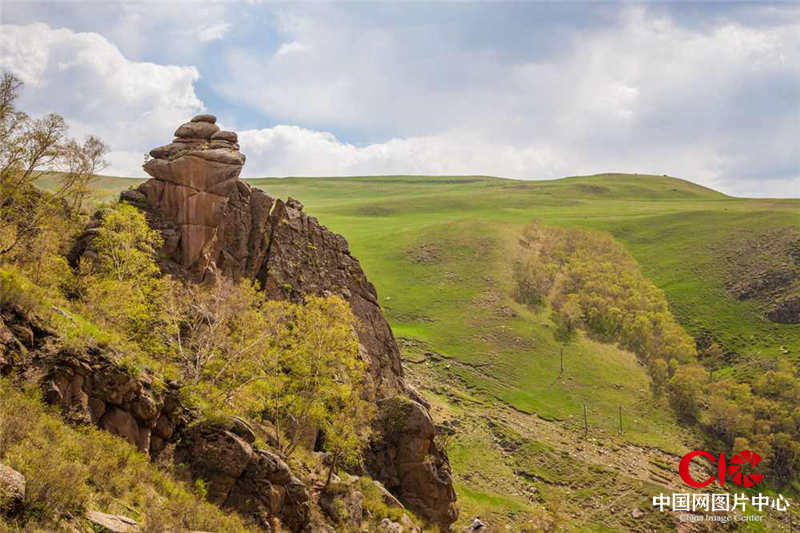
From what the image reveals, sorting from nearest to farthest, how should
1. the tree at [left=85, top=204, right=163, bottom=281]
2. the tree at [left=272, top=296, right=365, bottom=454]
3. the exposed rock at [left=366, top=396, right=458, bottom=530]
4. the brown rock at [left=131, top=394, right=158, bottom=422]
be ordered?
1. the brown rock at [left=131, top=394, right=158, bottom=422]
2. the tree at [left=272, top=296, right=365, bottom=454]
3. the tree at [left=85, top=204, right=163, bottom=281]
4. the exposed rock at [left=366, top=396, right=458, bottom=530]

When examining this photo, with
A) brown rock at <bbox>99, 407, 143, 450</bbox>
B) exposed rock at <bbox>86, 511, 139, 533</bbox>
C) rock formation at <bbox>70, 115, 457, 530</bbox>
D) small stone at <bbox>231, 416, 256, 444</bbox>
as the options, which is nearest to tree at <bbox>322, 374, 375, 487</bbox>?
rock formation at <bbox>70, 115, 457, 530</bbox>

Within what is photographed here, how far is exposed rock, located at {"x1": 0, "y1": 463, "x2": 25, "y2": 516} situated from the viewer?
11.0 metres

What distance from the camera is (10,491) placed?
11.2m

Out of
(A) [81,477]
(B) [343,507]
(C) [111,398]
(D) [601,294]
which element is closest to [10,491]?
(A) [81,477]

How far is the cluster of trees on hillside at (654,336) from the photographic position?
292ft

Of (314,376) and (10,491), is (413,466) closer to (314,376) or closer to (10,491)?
(314,376)

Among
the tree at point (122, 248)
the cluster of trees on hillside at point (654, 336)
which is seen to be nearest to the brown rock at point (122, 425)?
the tree at point (122, 248)

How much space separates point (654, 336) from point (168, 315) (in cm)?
11239

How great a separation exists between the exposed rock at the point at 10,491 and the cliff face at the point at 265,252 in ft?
99.7

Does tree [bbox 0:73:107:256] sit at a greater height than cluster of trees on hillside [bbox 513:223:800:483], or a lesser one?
greater

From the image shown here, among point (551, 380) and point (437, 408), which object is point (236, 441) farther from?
point (551, 380)

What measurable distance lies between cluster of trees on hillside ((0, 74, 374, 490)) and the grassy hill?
5.76m

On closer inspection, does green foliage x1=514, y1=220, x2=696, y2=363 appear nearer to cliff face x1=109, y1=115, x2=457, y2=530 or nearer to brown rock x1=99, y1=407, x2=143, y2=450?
cliff face x1=109, y1=115, x2=457, y2=530

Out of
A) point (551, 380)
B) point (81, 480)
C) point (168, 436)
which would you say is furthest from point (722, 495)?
point (81, 480)
